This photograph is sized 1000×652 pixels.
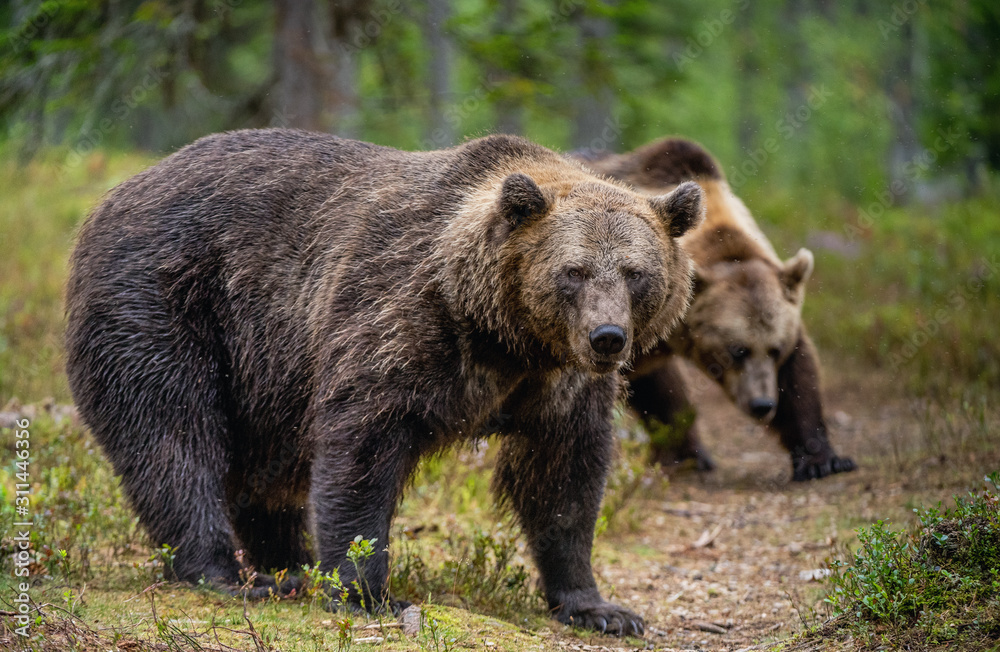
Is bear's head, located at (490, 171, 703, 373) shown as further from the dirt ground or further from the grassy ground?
the dirt ground

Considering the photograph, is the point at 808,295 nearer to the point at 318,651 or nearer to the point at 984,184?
the point at 984,184

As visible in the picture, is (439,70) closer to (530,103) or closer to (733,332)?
(530,103)

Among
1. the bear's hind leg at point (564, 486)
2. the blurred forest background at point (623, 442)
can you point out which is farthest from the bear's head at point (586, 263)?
the blurred forest background at point (623, 442)

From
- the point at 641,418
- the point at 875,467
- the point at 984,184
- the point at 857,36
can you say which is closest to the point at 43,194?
the point at 641,418

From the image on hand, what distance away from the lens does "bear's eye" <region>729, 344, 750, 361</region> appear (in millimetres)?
8375

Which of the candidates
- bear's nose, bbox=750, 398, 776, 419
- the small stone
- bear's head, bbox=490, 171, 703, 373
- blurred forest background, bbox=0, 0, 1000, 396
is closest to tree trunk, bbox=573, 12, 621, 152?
blurred forest background, bbox=0, 0, 1000, 396

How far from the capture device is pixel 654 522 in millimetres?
7965

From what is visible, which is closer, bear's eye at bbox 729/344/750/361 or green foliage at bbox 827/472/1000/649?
green foliage at bbox 827/472/1000/649

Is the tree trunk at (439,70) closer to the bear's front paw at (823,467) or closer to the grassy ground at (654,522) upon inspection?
the grassy ground at (654,522)

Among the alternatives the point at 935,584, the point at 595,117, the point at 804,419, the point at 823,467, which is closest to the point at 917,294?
the point at 804,419

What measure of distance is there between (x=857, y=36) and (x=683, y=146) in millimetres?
24882

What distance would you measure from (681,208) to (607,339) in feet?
3.23

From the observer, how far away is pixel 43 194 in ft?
52.2

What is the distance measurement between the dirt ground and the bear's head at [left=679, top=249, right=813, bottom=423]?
2.87 ft
